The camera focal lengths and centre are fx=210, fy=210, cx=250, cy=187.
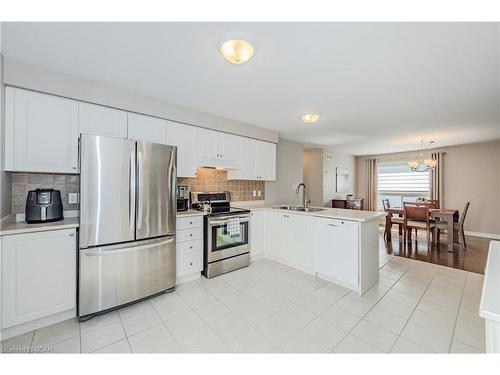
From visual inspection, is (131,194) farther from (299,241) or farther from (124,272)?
(299,241)

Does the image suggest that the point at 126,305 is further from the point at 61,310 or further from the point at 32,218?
the point at 32,218

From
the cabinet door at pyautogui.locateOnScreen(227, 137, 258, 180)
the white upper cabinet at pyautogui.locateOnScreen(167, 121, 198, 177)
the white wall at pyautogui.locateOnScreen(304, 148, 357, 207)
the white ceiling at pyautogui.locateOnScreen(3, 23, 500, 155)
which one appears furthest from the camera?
the white wall at pyautogui.locateOnScreen(304, 148, 357, 207)

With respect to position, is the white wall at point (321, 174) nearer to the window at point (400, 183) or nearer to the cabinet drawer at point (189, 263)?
the window at point (400, 183)

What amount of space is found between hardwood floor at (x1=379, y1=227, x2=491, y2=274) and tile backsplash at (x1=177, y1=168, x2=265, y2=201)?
2786 millimetres

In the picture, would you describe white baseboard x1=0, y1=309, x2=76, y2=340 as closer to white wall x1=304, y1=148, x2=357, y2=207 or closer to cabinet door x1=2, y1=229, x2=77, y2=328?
cabinet door x1=2, y1=229, x2=77, y2=328

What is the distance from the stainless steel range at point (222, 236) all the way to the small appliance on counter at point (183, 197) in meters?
0.17

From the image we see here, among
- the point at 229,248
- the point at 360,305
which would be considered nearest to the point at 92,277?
the point at 229,248

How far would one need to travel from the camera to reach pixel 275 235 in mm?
3424

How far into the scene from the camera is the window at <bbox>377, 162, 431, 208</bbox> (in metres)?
6.26

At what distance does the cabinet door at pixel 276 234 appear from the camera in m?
3.31

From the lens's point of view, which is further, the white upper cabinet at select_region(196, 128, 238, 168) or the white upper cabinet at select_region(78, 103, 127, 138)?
the white upper cabinet at select_region(196, 128, 238, 168)

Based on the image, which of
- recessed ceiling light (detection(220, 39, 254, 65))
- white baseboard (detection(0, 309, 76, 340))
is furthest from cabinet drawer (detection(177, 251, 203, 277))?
recessed ceiling light (detection(220, 39, 254, 65))

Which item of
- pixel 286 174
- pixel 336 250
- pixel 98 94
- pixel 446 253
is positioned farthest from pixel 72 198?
pixel 446 253

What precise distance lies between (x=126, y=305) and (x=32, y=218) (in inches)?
46.5
